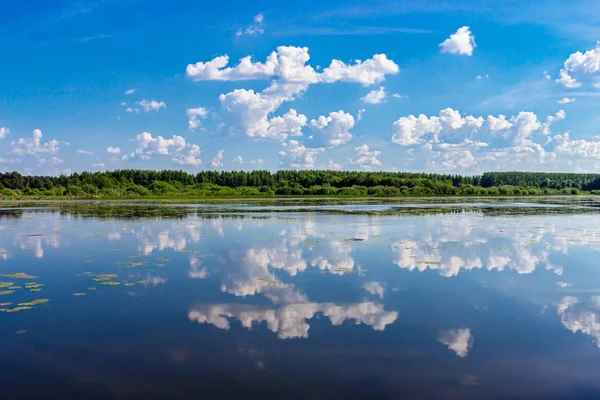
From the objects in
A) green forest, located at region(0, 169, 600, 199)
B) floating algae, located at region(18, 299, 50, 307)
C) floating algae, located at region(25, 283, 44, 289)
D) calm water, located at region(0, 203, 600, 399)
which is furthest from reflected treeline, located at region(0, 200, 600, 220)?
green forest, located at region(0, 169, 600, 199)

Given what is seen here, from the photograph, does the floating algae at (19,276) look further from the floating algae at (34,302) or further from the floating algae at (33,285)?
the floating algae at (34,302)

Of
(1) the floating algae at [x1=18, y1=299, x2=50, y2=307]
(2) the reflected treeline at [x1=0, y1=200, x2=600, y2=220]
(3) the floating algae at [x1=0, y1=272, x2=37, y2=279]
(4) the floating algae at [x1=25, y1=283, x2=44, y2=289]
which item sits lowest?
(1) the floating algae at [x1=18, y1=299, x2=50, y2=307]

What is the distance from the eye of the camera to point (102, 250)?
16.5 metres

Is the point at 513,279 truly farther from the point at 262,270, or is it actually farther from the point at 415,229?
the point at 415,229

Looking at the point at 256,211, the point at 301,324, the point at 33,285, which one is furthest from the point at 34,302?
the point at 256,211

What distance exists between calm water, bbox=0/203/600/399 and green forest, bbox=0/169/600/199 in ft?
280

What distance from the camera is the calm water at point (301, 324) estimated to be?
5809mm

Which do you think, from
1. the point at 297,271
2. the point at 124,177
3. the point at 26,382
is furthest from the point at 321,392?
the point at 124,177

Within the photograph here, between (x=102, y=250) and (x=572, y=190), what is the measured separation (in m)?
146

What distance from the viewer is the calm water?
581 centimetres

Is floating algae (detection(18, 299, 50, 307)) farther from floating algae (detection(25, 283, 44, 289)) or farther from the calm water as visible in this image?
floating algae (detection(25, 283, 44, 289))

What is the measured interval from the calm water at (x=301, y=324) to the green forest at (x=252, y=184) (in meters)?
85.5

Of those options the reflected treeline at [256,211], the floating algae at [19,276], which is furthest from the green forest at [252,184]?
the floating algae at [19,276]

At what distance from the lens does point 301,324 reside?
7953 millimetres
